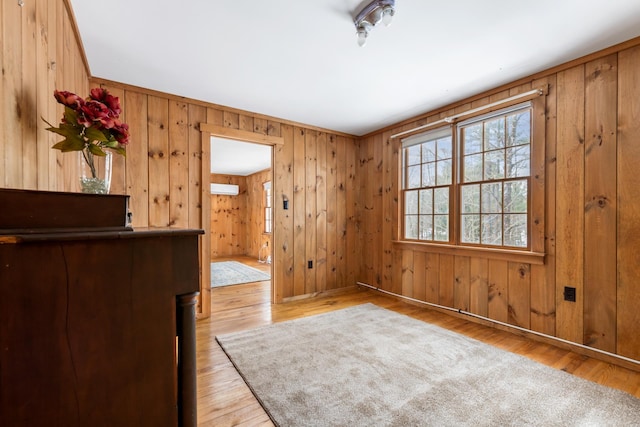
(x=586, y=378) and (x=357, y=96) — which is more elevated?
(x=357, y=96)

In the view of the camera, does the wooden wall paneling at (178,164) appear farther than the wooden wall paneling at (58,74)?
Yes

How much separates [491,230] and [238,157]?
4.81m

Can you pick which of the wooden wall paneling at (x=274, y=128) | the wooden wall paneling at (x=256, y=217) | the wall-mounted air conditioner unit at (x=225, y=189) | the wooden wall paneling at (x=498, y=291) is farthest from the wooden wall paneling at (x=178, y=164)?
the wall-mounted air conditioner unit at (x=225, y=189)

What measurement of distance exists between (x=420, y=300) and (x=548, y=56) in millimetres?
2728

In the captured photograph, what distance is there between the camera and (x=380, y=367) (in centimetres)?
209

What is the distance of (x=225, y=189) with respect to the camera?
25.8 ft

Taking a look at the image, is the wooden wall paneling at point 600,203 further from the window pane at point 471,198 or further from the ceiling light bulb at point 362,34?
the ceiling light bulb at point 362,34

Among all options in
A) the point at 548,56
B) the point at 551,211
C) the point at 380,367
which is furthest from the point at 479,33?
the point at 380,367

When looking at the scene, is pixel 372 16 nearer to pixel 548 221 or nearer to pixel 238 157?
pixel 548 221

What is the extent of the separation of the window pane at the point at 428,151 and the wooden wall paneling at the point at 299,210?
156cm

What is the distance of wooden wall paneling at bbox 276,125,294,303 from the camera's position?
12.2 ft

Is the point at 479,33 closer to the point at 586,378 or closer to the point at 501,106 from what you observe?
the point at 501,106

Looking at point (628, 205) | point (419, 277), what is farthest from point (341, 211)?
point (628, 205)

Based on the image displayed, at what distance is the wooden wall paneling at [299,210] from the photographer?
3.88m
